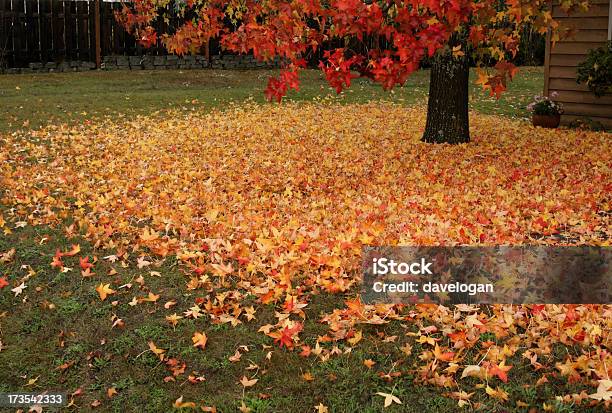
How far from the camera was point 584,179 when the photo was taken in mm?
8273

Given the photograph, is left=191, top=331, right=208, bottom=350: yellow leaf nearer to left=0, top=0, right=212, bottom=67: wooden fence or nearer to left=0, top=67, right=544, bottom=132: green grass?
left=0, top=67, right=544, bottom=132: green grass

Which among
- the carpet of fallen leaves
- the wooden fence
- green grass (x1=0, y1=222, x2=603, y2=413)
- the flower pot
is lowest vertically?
Result: green grass (x1=0, y1=222, x2=603, y2=413)

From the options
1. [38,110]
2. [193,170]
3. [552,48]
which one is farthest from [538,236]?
[38,110]

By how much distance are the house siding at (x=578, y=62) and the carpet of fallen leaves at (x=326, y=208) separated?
1.48m

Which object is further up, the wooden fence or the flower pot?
the wooden fence

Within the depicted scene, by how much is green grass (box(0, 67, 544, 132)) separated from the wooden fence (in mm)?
999

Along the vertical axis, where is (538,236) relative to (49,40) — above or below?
below

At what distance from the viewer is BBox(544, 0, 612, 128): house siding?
41.3 ft

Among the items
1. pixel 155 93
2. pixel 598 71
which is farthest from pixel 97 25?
pixel 598 71

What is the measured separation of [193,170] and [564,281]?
5.07 meters

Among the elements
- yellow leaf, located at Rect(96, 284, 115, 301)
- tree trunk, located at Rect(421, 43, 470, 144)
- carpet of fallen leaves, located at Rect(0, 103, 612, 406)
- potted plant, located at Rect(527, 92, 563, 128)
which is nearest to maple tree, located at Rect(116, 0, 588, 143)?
tree trunk, located at Rect(421, 43, 470, 144)

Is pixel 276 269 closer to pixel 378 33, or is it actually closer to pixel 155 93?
pixel 378 33

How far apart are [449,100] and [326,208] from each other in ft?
13.9

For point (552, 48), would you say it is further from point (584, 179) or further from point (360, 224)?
point (360, 224)
